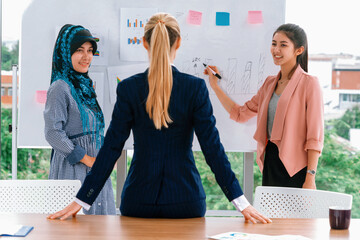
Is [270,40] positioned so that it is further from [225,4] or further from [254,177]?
[254,177]

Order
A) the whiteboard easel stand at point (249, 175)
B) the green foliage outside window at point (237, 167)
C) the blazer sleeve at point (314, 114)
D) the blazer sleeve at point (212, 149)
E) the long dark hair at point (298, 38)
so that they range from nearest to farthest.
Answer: the blazer sleeve at point (212, 149), the blazer sleeve at point (314, 114), the long dark hair at point (298, 38), the whiteboard easel stand at point (249, 175), the green foliage outside window at point (237, 167)

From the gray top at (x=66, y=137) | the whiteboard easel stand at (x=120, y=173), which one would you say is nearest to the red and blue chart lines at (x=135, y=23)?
the gray top at (x=66, y=137)

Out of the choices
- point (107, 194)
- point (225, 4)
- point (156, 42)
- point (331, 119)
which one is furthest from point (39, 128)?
point (331, 119)

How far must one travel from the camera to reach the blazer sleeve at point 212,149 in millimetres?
1917

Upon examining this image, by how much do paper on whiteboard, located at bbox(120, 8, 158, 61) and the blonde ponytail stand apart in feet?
4.66

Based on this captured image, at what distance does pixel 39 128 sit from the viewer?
342 centimetres

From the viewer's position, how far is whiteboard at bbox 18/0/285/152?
11.0ft

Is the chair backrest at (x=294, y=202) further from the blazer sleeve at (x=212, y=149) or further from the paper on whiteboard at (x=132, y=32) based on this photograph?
the paper on whiteboard at (x=132, y=32)

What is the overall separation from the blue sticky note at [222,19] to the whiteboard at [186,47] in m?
0.02

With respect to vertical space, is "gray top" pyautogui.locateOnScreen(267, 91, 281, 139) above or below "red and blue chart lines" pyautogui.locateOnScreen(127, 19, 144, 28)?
below

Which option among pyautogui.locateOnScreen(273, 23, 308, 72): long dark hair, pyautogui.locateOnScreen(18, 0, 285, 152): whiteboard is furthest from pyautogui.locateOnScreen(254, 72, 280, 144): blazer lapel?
pyautogui.locateOnScreen(18, 0, 285, 152): whiteboard

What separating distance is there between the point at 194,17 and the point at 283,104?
89 cm

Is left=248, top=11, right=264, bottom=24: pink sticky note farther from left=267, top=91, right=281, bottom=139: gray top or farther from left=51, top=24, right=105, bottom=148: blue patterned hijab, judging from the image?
left=51, top=24, right=105, bottom=148: blue patterned hijab

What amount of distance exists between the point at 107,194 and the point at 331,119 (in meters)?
1.87
